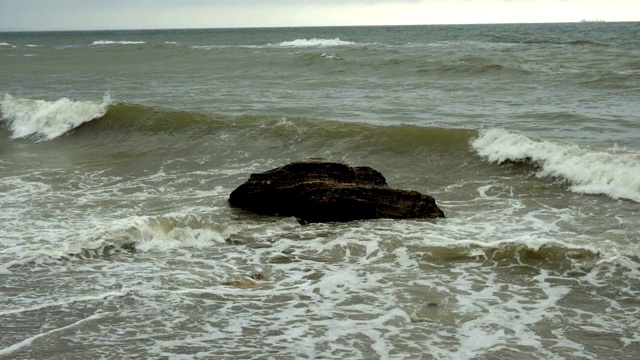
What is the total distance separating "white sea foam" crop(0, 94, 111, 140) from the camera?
17.9m

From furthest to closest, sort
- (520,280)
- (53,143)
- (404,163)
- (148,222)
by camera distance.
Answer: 1. (53,143)
2. (404,163)
3. (148,222)
4. (520,280)

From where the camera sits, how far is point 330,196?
9.27 m

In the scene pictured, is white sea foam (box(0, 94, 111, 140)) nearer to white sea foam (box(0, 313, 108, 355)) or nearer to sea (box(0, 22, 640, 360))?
sea (box(0, 22, 640, 360))

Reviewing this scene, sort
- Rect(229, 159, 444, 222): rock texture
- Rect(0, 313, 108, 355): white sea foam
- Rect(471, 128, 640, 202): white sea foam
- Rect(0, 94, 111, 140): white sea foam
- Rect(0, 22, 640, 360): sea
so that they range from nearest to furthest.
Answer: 1. Rect(0, 313, 108, 355): white sea foam
2. Rect(0, 22, 640, 360): sea
3. Rect(229, 159, 444, 222): rock texture
4. Rect(471, 128, 640, 202): white sea foam
5. Rect(0, 94, 111, 140): white sea foam

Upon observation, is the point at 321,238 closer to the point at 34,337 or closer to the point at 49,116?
the point at 34,337

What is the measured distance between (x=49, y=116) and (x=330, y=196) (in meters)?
11.7

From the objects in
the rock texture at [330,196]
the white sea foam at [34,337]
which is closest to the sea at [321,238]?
the white sea foam at [34,337]

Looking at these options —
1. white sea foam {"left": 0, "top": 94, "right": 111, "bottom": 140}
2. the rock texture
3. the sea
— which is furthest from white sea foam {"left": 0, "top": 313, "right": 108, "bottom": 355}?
white sea foam {"left": 0, "top": 94, "right": 111, "bottom": 140}

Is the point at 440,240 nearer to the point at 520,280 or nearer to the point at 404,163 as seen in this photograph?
the point at 520,280

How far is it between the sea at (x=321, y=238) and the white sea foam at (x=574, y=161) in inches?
1.3

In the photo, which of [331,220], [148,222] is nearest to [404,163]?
[331,220]

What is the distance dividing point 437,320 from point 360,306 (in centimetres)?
70

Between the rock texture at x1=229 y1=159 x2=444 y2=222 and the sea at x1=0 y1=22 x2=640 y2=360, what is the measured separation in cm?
26

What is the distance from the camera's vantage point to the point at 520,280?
23.6 ft
